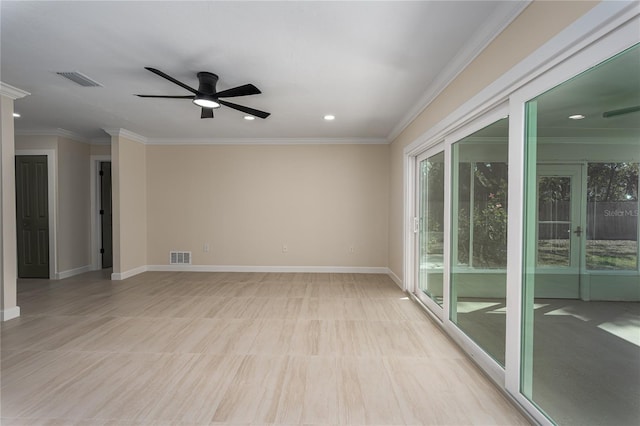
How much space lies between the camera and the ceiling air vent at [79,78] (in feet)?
10.00

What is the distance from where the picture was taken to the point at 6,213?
3.46 metres

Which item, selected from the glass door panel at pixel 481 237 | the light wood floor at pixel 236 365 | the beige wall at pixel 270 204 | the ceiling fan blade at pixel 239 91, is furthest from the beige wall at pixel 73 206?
the glass door panel at pixel 481 237

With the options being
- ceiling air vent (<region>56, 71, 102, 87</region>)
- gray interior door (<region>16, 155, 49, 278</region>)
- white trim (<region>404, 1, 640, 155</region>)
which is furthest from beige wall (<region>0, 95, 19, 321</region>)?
white trim (<region>404, 1, 640, 155</region>)

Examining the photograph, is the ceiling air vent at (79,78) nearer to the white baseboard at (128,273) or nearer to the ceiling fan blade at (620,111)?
the white baseboard at (128,273)

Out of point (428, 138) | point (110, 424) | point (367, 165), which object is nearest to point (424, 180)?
point (428, 138)

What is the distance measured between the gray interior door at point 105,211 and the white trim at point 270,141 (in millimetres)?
1205

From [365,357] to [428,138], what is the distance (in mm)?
2543

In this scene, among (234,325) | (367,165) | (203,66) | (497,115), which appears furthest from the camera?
(367,165)

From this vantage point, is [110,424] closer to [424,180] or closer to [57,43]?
[57,43]

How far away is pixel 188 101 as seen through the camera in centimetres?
388

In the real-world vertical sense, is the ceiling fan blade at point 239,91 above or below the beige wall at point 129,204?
above

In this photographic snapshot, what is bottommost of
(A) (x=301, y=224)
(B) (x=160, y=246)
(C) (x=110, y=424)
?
(C) (x=110, y=424)

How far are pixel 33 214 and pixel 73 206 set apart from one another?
1.92ft

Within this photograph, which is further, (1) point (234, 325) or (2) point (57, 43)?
(1) point (234, 325)
